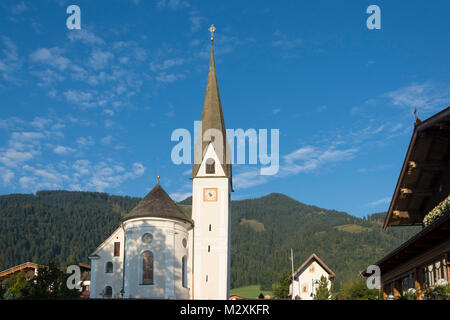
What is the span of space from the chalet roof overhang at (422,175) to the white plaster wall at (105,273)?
1387 inches

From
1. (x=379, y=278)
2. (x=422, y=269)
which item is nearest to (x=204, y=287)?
(x=379, y=278)

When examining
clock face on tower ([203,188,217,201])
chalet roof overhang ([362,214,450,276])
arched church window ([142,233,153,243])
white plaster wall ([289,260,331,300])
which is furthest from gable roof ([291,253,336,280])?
chalet roof overhang ([362,214,450,276])

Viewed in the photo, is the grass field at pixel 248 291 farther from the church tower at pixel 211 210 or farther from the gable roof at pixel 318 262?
the church tower at pixel 211 210

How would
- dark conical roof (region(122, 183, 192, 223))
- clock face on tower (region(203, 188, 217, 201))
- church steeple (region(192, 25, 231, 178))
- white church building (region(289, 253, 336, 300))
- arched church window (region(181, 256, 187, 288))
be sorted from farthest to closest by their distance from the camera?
white church building (region(289, 253, 336, 300)) < church steeple (region(192, 25, 231, 178)) < clock face on tower (region(203, 188, 217, 201)) < arched church window (region(181, 256, 187, 288)) < dark conical roof (region(122, 183, 192, 223))

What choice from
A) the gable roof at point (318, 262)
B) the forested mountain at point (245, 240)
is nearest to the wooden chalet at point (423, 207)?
the gable roof at point (318, 262)

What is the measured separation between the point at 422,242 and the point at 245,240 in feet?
549

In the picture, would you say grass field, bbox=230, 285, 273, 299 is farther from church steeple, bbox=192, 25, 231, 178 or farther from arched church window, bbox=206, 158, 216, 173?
arched church window, bbox=206, 158, 216, 173

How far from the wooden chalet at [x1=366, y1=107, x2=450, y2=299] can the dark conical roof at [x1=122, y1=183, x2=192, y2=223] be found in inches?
1139

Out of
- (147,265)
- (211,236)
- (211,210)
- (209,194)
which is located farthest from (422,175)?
(209,194)

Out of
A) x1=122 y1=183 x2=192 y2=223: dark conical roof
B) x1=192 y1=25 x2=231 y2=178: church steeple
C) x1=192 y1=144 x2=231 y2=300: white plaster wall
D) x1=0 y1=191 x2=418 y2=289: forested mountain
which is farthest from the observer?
x1=0 y1=191 x2=418 y2=289: forested mountain

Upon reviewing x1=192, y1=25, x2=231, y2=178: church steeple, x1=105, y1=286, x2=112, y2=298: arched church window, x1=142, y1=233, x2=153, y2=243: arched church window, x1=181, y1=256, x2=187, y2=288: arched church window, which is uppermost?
x1=192, y1=25, x2=231, y2=178: church steeple

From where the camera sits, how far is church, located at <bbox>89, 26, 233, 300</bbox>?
148 ft
